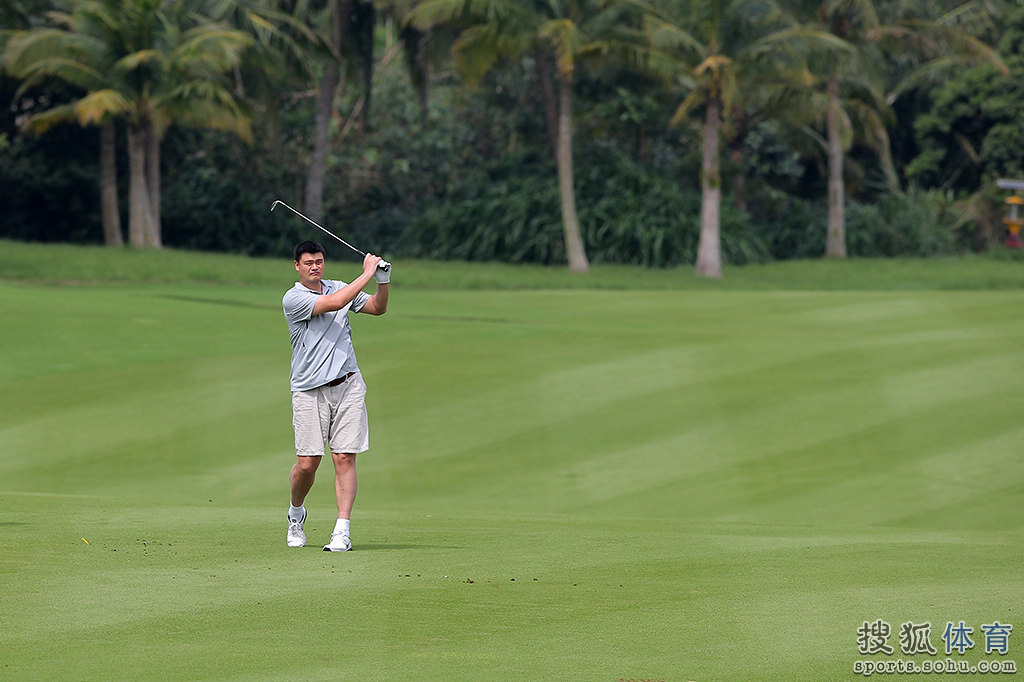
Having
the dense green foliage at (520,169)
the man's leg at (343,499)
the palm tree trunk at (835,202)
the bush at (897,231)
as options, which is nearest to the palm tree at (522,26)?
the dense green foliage at (520,169)

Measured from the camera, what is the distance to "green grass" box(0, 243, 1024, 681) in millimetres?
5898

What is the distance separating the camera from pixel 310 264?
819 cm

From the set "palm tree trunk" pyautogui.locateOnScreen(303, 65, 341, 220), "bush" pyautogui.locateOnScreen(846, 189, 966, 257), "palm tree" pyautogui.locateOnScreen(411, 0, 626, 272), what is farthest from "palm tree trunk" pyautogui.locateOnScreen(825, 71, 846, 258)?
"palm tree trunk" pyautogui.locateOnScreen(303, 65, 341, 220)

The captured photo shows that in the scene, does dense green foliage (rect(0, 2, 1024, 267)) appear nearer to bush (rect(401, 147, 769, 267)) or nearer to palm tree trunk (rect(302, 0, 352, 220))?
bush (rect(401, 147, 769, 267))

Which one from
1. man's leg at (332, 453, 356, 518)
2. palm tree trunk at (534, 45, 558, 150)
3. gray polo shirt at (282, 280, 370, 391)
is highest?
palm tree trunk at (534, 45, 558, 150)

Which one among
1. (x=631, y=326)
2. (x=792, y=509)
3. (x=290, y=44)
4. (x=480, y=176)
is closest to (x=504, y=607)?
(x=792, y=509)

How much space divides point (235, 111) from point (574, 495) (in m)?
27.5

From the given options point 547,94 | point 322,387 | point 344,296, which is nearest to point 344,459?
point 322,387

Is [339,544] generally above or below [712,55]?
below

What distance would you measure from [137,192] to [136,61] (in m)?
5.03

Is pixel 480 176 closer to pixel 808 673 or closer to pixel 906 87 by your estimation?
pixel 906 87

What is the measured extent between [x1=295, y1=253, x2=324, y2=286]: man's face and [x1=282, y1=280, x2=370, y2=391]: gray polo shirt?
0.05m

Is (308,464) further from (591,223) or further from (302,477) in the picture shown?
(591,223)

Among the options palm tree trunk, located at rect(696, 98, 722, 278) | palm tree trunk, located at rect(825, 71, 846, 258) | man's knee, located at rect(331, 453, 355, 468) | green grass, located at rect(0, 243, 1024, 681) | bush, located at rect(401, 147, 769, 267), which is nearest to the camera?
green grass, located at rect(0, 243, 1024, 681)
